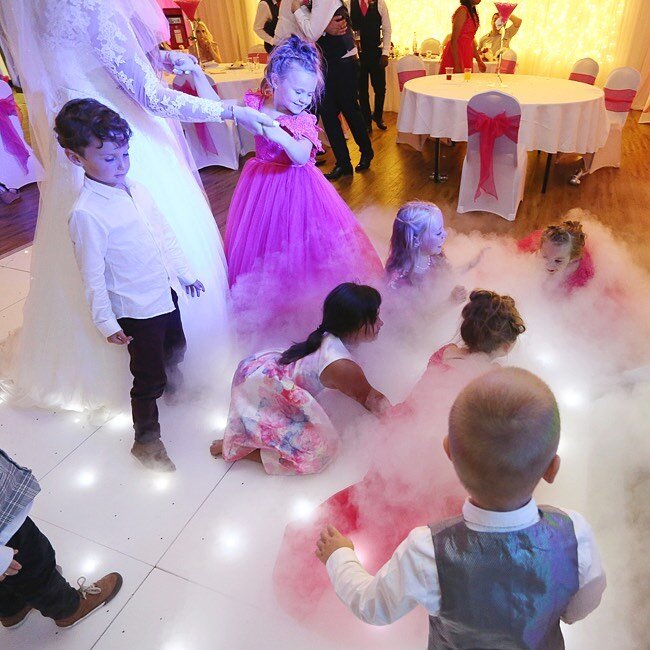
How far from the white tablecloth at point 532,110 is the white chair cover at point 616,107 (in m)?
0.26

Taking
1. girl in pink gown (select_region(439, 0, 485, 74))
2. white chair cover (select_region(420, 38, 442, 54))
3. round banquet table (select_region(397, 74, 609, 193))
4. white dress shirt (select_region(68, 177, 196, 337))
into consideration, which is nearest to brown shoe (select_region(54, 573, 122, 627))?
white dress shirt (select_region(68, 177, 196, 337))

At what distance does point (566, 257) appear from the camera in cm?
206

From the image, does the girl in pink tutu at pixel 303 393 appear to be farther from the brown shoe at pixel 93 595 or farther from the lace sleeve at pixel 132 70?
the lace sleeve at pixel 132 70

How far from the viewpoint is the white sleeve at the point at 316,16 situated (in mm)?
3457

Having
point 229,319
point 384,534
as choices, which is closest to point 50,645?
point 384,534

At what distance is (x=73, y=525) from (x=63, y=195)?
1014mm

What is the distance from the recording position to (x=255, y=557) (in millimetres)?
1327

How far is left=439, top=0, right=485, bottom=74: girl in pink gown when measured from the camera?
415 cm

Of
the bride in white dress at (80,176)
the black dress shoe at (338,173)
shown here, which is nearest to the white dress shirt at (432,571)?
the bride in white dress at (80,176)

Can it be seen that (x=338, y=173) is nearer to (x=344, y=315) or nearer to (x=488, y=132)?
(x=488, y=132)

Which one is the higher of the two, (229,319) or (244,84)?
(244,84)

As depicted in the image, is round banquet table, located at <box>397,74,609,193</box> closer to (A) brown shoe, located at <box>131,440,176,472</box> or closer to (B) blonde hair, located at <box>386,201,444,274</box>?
(B) blonde hair, located at <box>386,201,444,274</box>

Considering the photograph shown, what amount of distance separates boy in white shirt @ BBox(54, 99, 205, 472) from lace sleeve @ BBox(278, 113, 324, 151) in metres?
0.65

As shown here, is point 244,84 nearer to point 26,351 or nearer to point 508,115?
point 508,115
